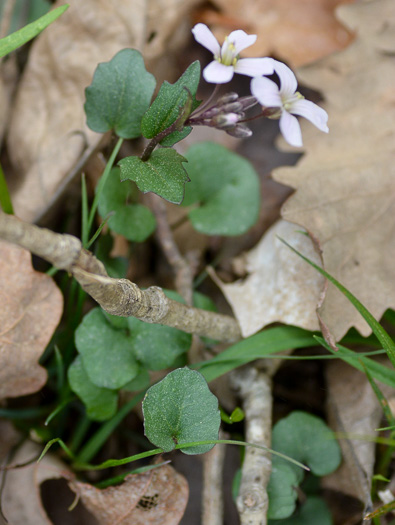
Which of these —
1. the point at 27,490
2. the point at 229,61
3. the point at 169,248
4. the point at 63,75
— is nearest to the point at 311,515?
the point at 27,490

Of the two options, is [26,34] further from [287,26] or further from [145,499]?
[287,26]

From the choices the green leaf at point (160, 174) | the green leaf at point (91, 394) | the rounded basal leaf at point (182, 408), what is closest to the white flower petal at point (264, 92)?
the green leaf at point (160, 174)

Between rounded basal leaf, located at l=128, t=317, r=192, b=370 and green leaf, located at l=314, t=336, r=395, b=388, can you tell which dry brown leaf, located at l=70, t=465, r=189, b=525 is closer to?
rounded basal leaf, located at l=128, t=317, r=192, b=370

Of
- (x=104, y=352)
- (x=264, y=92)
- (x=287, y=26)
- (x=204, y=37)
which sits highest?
(x=204, y=37)

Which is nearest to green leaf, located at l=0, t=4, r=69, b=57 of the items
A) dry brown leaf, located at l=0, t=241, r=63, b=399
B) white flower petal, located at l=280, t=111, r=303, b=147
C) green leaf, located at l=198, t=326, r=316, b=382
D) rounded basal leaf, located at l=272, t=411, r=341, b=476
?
dry brown leaf, located at l=0, t=241, r=63, b=399

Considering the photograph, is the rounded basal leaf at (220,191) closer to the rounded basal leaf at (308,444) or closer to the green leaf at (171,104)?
the green leaf at (171,104)

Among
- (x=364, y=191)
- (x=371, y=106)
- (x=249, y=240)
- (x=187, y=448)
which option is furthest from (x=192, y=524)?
(x=371, y=106)

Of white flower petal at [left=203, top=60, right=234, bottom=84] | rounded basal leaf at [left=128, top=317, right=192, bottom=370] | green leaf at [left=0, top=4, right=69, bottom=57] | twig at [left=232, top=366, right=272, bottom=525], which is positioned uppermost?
green leaf at [left=0, top=4, right=69, bottom=57]
